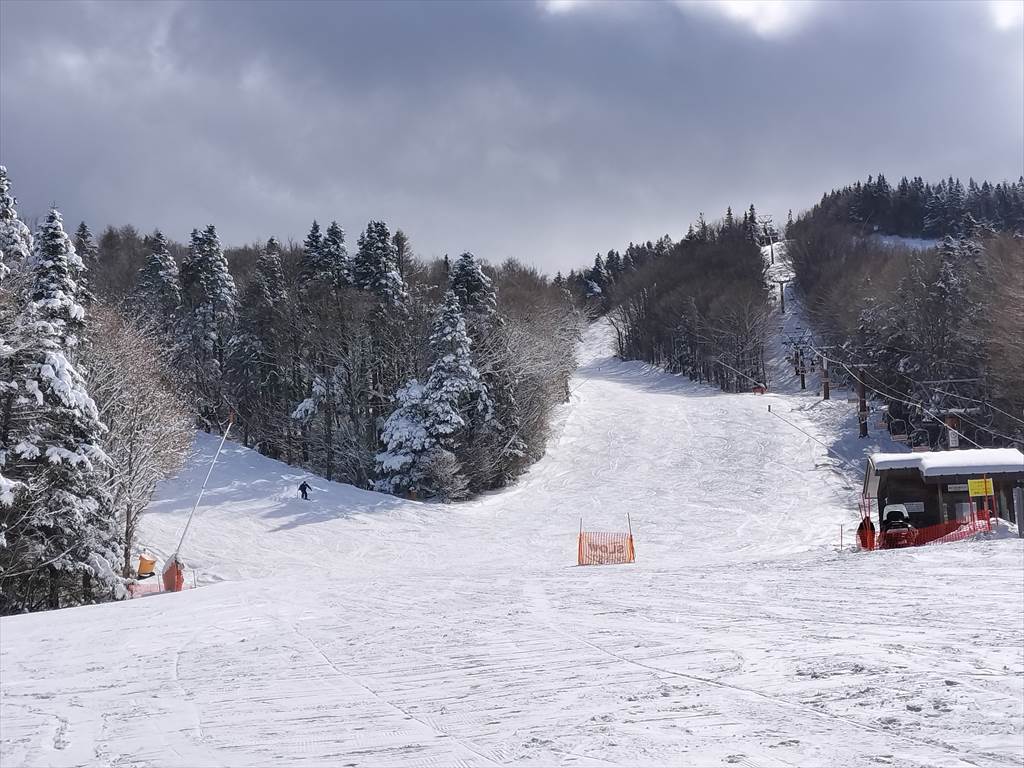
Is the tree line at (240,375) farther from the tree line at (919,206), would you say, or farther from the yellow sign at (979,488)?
the tree line at (919,206)

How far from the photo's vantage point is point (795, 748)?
487 centimetres

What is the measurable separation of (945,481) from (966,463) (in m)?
0.93

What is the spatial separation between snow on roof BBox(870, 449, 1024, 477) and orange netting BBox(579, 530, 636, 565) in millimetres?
9481

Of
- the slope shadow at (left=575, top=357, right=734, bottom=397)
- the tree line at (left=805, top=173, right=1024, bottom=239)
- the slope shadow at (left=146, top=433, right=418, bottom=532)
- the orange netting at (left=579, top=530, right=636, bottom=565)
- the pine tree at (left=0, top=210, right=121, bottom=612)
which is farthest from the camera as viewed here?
the tree line at (left=805, top=173, right=1024, bottom=239)

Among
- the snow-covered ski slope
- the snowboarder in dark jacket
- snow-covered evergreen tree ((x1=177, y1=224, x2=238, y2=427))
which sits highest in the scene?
snow-covered evergreen tree ((x1=177, y1=224, x2=238, y2=427))

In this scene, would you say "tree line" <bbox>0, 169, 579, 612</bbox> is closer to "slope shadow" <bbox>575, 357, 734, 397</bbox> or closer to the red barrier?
"slope shadow" <bbox>575, 357, 734, 397</bbox>

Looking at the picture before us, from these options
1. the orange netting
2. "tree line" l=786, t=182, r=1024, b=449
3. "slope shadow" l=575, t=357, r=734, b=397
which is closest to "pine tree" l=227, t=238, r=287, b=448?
the orange netting

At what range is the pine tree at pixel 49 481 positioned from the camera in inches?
843

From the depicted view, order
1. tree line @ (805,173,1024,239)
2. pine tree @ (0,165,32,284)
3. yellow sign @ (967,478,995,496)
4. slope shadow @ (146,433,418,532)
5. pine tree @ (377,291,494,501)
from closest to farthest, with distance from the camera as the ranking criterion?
yellow sign @ (967,478,995,496)
pine tree @ (0,165,32,284)
slope shadow @ (146,433,418,532)
pine tree @ (377,291,494,501)
tree line @ (805,173,1024,239)

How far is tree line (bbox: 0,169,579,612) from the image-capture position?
2205cm

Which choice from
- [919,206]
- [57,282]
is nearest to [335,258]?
[57,282]

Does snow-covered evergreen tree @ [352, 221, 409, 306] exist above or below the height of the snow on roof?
above

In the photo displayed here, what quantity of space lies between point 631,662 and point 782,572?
295 inches

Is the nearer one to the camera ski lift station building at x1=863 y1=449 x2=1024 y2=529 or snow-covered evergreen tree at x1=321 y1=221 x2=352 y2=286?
ski lift station building at x1=863 y1=449 x2=1024 y2=529
